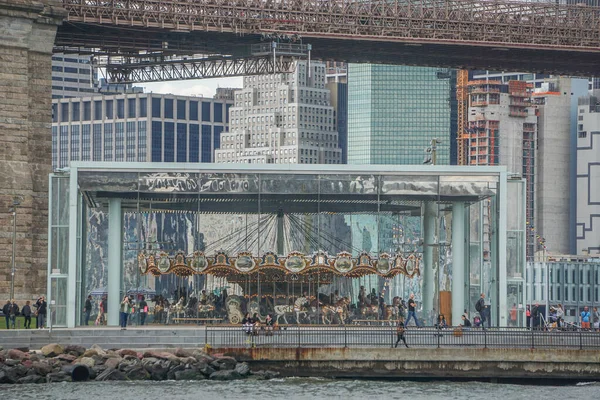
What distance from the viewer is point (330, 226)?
197 ft

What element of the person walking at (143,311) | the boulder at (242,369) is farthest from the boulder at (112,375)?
the person walking at (143,311)

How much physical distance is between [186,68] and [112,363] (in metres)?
50.4

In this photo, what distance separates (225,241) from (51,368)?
12195 millimetres

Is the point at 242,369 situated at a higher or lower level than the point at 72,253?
lower

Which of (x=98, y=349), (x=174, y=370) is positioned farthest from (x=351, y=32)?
(x=174, y=370)

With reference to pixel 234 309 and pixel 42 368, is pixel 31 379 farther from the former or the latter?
pixel 234 309

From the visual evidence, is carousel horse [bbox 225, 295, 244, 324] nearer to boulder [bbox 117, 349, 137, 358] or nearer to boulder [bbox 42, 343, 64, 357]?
boulder [bbox 117, 349, 137, 358]

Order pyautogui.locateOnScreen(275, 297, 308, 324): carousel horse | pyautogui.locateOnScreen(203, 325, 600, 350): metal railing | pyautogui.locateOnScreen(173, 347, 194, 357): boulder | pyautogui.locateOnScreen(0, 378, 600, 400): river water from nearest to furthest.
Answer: pyautogui.locateOnScreen(0, 378, 600, 400): river water < pyautogui.locateOnScreen(203, 325, 600, 350): metal railing < pyautogui.locateOnScreen(173, 347, 194, 357): boulder < pyautogui.locateOnScreen(275, 297, 308, 324): carousel horse

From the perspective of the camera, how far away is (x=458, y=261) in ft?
195

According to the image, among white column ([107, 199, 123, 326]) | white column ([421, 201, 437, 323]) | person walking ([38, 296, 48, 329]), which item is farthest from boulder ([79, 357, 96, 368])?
white column ([421, 201, 437, 323])

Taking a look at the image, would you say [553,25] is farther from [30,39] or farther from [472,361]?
[472,361]

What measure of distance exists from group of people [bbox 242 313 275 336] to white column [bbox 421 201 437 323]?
666 cm

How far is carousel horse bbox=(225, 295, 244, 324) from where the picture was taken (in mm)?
58125

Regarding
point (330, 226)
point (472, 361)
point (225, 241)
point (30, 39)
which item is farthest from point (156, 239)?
point (30, 39)
